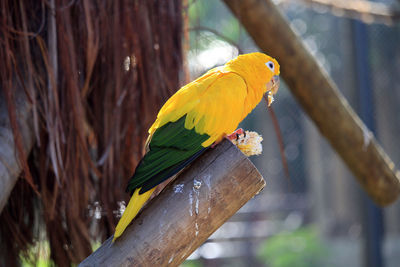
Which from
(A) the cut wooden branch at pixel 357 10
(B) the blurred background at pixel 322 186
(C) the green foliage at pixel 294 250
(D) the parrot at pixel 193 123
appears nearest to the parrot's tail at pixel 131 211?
(D) the parrot at pixel 193 123

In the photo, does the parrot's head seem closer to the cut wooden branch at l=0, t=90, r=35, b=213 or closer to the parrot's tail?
the parrot's tail

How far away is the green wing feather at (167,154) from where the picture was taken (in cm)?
77

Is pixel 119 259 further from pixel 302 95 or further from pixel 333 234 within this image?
pixel 333 234

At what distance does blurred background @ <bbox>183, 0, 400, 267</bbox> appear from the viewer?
212 centimetres

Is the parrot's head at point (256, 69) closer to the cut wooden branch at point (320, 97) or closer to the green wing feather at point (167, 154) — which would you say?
the green wing feather at point (167, 154)

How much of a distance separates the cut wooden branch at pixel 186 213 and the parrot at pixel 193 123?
26 millimetres

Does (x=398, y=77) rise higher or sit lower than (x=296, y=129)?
higher

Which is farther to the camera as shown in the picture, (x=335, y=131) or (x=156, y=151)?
(x=335, y=131)

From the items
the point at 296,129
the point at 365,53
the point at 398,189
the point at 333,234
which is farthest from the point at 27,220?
the point at 296,129

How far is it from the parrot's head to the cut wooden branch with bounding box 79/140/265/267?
179 millimetres

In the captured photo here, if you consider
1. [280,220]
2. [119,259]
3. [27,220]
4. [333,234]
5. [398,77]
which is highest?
[119,259]

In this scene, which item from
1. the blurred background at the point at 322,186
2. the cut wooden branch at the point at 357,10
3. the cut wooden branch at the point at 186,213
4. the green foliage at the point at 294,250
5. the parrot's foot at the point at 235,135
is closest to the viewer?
Answer: the cut wooden branch at the point at 186,213

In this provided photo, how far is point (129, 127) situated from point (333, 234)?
107 inches

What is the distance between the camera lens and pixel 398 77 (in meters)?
2.94
